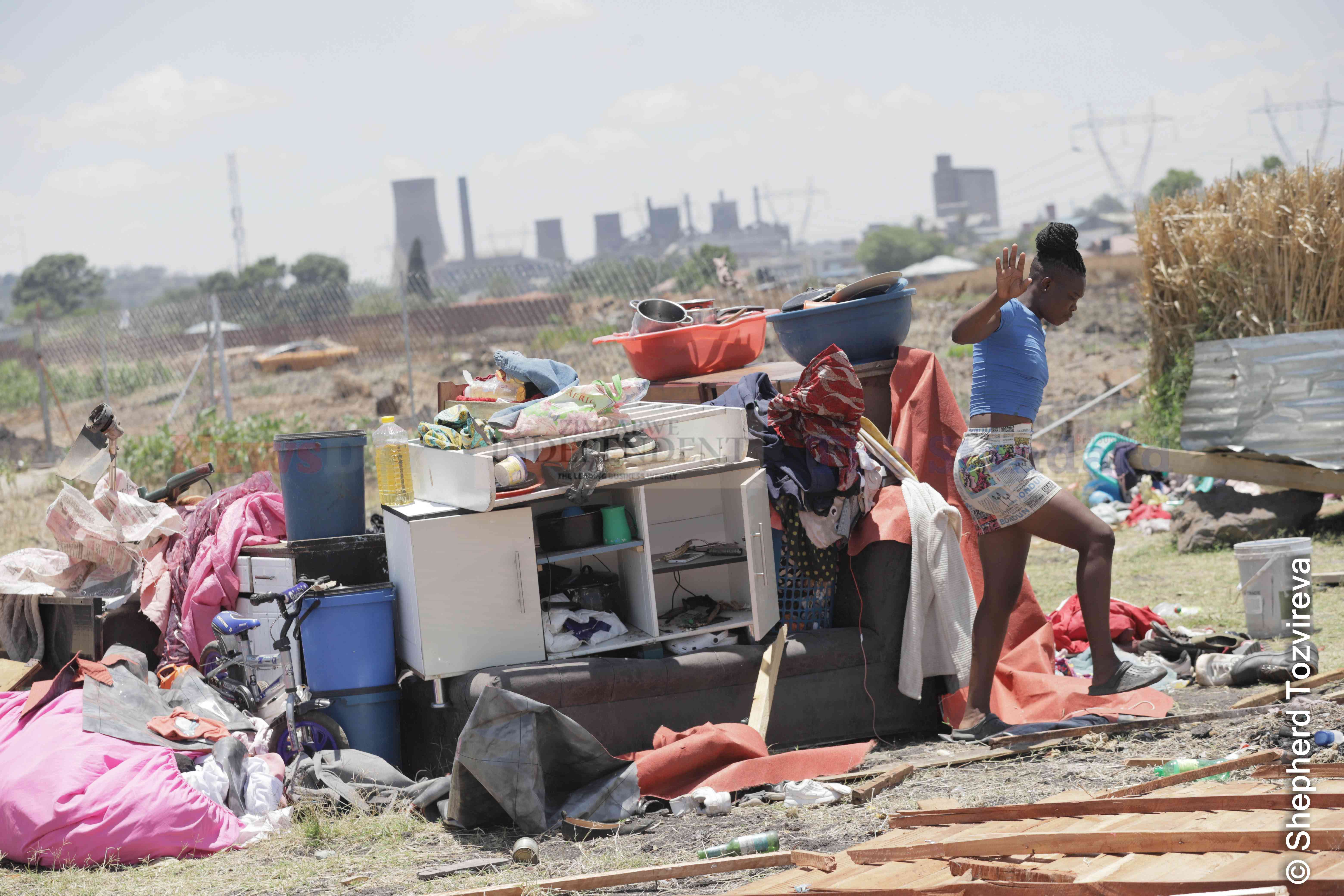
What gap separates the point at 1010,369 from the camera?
4.66 meters

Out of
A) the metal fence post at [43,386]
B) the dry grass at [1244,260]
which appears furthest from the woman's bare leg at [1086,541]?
the metal fence post at [43,386]

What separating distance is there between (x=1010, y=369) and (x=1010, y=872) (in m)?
2.28

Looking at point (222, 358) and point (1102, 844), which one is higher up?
point (222, 358)

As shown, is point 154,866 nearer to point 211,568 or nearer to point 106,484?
point 211,568

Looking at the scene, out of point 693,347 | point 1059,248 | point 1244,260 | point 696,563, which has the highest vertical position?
point 1244,260

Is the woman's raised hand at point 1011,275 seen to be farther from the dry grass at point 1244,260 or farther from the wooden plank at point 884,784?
the dry grass at point 1244,260

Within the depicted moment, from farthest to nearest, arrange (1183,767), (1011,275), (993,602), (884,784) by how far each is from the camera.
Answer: (993,602) → (1011,275) → (884,784) → (1183,767)

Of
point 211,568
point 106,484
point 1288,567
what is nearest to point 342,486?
point 211,568

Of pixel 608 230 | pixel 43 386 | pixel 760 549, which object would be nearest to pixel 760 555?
pixel 760 549

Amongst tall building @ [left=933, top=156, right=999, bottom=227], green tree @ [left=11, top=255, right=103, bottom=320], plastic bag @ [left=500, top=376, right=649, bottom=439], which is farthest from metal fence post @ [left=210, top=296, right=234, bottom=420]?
tall building @ [left=933, top=156, right=999, bottom=227]

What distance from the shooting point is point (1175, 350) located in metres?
10.5

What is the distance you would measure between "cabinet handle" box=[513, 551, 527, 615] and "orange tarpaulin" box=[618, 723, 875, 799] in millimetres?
741

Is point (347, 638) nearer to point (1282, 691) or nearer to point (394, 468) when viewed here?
point (394, 468)

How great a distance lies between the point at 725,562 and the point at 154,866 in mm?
2517
